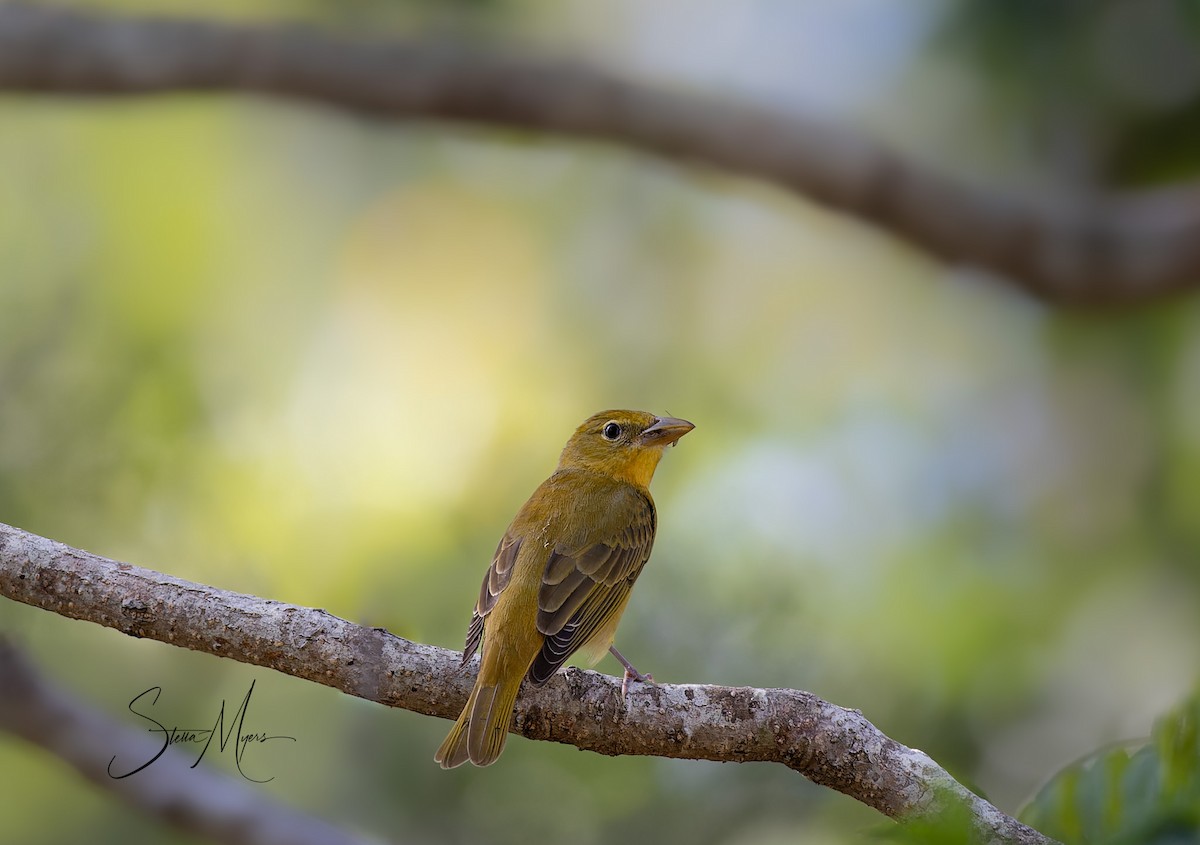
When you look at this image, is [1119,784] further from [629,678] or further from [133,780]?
[133,780]

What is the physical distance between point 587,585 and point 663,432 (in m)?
1.07

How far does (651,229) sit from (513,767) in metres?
5.54

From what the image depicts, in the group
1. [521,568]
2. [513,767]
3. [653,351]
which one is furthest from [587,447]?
[653,351]

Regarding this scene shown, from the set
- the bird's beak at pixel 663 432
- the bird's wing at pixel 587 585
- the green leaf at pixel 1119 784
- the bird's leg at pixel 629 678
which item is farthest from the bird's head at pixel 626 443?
the green leaf at pixel 1119 784

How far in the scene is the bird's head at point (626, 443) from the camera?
5.04 m

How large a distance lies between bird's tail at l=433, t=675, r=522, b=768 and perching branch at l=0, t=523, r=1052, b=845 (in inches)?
2.6

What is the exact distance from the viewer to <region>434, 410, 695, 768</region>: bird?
11.3 feet

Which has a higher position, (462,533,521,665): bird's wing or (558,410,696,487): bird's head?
(558,410,696,487): bird's head

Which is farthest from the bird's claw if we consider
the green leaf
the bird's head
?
the bird's head

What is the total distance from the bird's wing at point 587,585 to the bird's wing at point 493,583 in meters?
0.13

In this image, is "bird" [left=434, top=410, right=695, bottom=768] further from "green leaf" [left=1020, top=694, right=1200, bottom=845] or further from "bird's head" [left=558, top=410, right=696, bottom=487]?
"green leaf" [left=1020, top=694, right=1200, bottom=845]
